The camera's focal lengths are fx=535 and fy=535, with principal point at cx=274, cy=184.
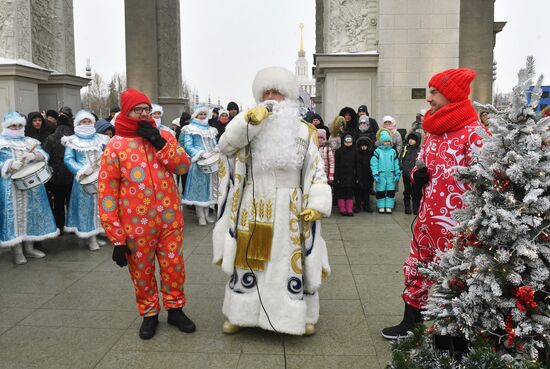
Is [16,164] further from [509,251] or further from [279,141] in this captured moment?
[509,251]

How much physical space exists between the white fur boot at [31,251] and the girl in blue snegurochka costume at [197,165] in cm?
268

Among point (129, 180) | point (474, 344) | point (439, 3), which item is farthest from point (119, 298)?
point (439, 3)

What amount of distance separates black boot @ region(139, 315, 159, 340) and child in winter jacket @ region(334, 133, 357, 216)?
594 centimetres

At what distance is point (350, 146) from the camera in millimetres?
10070

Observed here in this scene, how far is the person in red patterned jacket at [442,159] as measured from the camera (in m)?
3.71

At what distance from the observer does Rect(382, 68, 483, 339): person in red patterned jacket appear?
371 cm

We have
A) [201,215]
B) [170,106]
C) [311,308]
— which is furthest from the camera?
[170,106]

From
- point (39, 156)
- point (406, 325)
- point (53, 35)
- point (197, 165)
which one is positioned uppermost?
point (53, 35)

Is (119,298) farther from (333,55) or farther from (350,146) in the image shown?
(333,55)

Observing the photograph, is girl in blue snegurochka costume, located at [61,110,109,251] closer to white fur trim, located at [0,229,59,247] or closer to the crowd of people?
white fur trim, located at [0,229,59,247]

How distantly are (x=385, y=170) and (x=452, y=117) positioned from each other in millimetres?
6226

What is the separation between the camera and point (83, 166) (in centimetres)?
728

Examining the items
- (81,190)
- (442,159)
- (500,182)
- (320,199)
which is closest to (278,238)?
(320,199)

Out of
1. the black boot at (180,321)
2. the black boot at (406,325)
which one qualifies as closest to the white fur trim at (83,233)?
the black boot at (180,321)
